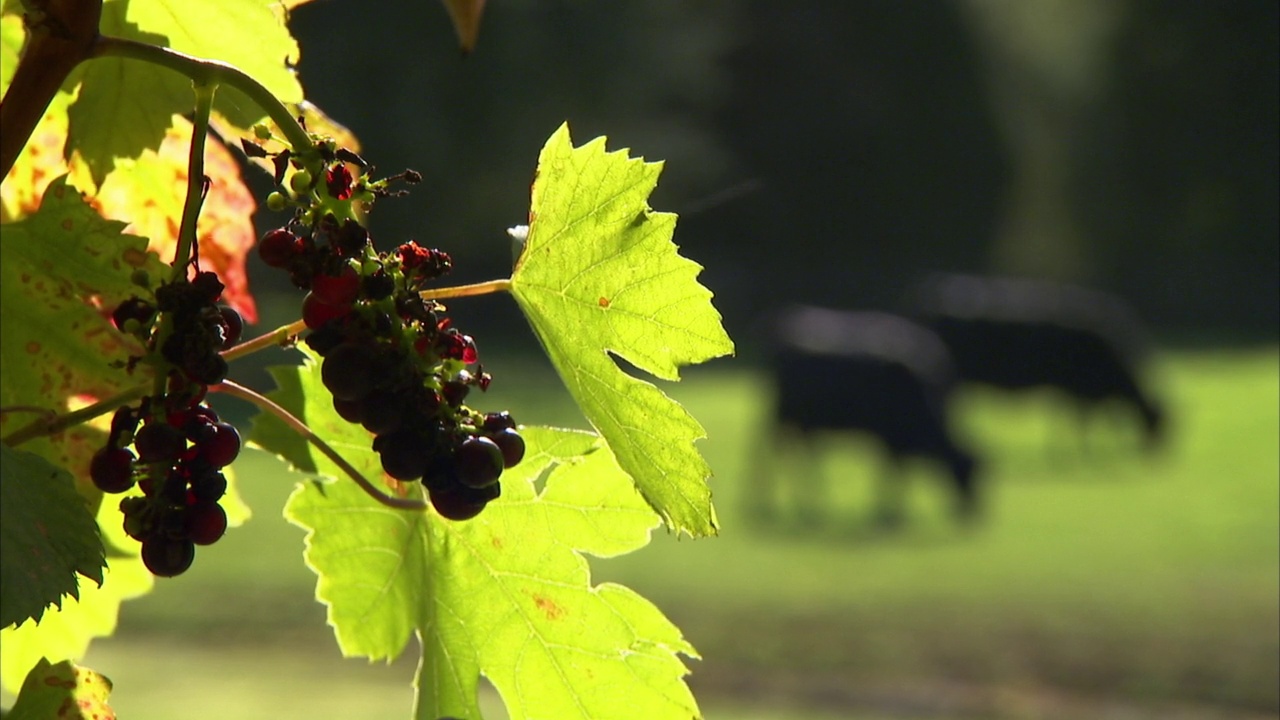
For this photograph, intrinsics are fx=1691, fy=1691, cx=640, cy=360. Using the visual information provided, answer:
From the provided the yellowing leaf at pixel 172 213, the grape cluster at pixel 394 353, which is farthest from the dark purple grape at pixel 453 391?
the yellowing leaf at pixel 172 213

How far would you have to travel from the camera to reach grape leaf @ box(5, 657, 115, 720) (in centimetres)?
55

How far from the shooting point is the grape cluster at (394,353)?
48 cm

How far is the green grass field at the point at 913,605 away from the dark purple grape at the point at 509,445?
415 cm

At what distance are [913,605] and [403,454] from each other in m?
7.21

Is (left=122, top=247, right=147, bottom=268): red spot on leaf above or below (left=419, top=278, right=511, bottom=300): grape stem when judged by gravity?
above

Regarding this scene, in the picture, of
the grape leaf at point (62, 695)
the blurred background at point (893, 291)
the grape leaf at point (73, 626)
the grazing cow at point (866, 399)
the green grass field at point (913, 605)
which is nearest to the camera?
the grape leaf at point (62, 695)

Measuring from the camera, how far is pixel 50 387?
64 cm

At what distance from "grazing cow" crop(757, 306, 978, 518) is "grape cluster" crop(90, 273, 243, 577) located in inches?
383

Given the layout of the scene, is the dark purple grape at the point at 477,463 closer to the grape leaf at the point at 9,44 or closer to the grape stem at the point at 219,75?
the grape stem at the point at 219,75

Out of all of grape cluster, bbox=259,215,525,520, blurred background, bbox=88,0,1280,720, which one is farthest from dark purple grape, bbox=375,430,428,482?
blurred background, bbox=88,0,1280,720

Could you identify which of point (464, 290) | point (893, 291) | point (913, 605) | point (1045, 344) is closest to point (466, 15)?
point (464, 290)

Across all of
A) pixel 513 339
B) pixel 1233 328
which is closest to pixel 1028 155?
pixel 1233 328

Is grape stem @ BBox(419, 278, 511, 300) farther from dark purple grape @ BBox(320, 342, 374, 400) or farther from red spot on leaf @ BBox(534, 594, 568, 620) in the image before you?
red spot on leaf @ BBox(534, 594, 568, 620)

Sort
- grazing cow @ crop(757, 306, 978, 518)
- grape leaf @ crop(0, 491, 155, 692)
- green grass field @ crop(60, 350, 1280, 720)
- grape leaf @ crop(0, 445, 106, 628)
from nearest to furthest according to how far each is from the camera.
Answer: grape leaf @ crop(0, 445, 106, 628) → grape leaf @ crop(0, 491, 155, 692) → green grass field @ crop(60, 350, 1280, 720) → grazing cow @ crop(757, 306, 978, 518)
